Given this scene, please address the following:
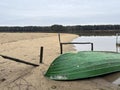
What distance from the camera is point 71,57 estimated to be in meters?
10.8

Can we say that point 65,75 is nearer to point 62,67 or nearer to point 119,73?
point 62,67

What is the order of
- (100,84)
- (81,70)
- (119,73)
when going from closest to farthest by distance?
1. (100,84)
2. (81,70)
3. (119,73)

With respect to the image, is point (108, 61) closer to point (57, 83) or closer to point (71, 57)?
point (71, 57)

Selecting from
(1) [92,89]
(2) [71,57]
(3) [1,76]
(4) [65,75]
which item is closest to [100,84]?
(1) [92,89]

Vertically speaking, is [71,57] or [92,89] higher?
[71,57]

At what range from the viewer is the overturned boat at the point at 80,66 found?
9695 millimetres

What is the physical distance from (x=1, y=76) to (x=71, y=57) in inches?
110

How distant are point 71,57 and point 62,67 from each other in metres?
0.85

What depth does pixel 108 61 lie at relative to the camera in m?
10.8

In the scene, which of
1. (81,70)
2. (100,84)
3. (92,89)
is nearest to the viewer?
(92,89)

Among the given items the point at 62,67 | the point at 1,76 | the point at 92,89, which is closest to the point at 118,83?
the point at 92,89

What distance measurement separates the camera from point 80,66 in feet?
32.9

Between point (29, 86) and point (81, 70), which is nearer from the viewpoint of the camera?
point (29, 86)

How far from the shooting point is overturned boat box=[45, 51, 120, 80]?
9695 mm
